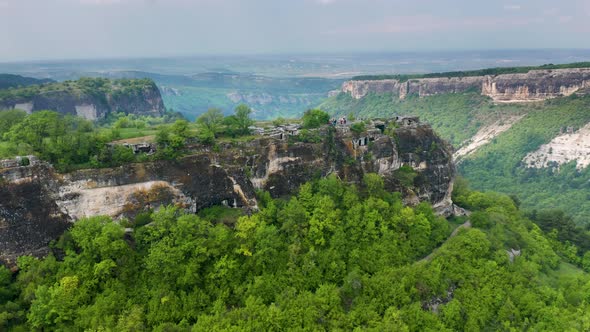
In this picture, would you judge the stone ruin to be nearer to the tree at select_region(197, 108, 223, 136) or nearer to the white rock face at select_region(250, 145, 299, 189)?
the tree at select_region(197, 108, 223, 136)

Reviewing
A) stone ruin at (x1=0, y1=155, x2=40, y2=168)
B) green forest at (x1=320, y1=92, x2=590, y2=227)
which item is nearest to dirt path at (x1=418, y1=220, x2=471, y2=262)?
green forest at (x1=320, y1=92, x2=590, y2=227)

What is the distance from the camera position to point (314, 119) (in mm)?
49031

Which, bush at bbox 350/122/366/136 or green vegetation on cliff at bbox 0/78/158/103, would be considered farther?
green vegetation on cliff at bbox 0/78/158/103

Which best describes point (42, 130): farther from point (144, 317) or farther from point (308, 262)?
point (308, 262)

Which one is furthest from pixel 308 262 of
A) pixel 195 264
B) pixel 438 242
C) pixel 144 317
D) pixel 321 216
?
pixel 438 242

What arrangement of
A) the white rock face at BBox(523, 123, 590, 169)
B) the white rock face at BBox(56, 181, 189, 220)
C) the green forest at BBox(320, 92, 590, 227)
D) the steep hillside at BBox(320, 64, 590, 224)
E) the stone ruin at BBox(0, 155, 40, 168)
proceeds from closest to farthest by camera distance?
the stone ruin at BBox(0, 155, 40, 168), the white rock face at BBox(56, 181, 189, 220), the green forest at BBox(320, 92, 590, 227), the steep hillside at BBox(320, 64, 590, 224), the white rock face at BBox(523, 123, 590, 169)

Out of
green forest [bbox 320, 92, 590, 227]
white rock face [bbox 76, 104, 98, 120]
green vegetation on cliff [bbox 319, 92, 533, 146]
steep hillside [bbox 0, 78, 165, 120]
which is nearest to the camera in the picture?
steep hillside [bbox 0, 78, 165, 120]

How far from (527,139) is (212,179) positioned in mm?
97114

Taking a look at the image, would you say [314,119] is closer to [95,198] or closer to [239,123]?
[239,123]

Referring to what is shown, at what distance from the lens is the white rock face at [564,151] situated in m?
88.8

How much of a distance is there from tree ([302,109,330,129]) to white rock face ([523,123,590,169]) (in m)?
75.5

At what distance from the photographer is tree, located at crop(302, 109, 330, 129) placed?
48.8 meters

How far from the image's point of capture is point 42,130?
1432 inches

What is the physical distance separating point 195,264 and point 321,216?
47.3 ft
